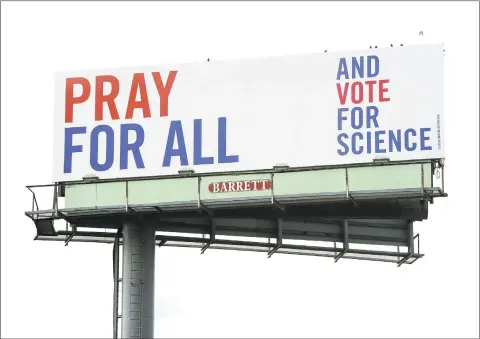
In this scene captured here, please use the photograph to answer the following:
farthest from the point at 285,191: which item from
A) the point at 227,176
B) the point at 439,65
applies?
the point at 439,65

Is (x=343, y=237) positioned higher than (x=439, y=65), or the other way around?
(x=439, y=65)

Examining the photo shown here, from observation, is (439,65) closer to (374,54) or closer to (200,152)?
(374,54)

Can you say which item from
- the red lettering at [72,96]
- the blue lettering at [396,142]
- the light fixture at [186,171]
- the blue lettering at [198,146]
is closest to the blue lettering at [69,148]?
the red lettering at [72,96]

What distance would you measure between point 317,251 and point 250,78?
635 cm

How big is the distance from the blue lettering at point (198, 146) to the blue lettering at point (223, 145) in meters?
0.35

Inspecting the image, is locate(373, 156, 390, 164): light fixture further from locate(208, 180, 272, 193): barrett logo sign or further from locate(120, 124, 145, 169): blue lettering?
locate(120, 124, 145, 169): blue lettering

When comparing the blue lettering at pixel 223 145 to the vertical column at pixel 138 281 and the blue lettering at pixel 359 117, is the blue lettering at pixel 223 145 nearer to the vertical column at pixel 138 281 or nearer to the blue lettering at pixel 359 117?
the vertical column at pixel 138 281

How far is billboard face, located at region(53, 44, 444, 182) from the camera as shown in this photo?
71.2 meters

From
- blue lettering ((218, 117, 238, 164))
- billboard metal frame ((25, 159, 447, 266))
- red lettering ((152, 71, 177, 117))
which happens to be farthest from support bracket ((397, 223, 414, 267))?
red lettering ((152, 71, 177, 117))

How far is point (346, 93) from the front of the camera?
7181cm

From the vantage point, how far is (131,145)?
72.9m

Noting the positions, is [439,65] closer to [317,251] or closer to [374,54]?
[374,54]

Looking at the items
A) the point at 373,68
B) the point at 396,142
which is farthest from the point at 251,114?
the point at 396,142

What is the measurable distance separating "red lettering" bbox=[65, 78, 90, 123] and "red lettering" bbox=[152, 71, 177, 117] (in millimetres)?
2319
